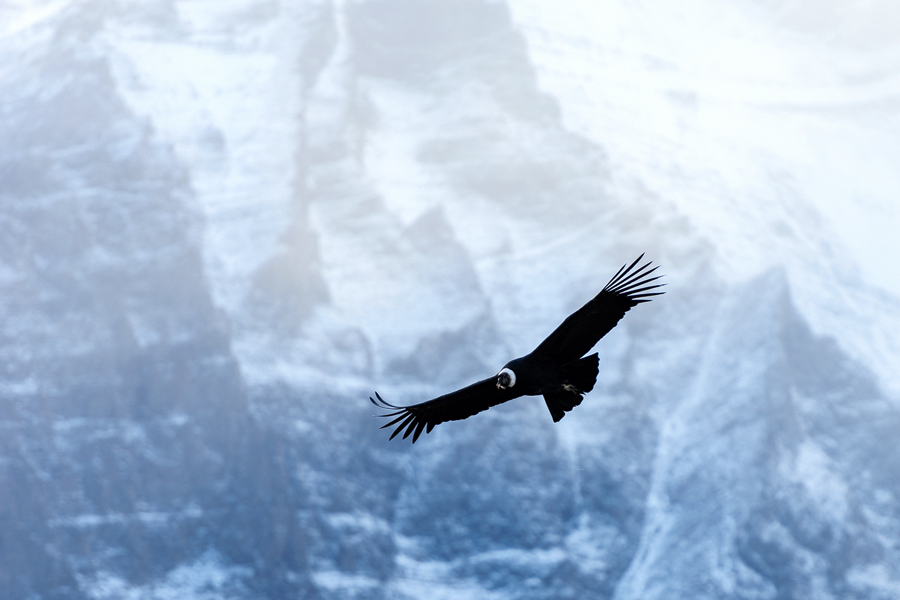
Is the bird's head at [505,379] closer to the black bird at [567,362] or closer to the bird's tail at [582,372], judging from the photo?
the black bird at [567,362]

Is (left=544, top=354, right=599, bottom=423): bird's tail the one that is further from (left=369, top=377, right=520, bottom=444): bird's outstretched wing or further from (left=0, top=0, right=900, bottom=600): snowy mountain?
(left=0, top=0, right=900, bottom=600): snowy mountain

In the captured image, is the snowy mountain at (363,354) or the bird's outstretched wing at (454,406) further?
the snowy mountain at (363,354)

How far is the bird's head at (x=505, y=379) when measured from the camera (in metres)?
27.4

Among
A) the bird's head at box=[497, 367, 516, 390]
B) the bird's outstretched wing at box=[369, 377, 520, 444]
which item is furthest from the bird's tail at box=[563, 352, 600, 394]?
the bird's outstretched wing at box=[369, 377, 520, 444]

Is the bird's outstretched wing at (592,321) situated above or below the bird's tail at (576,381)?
above

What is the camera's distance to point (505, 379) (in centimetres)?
2741

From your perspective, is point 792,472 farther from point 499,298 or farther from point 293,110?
point 293,110

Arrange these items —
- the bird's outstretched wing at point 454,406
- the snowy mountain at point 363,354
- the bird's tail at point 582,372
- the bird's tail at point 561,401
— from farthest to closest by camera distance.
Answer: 1. the snowy mountain at point 363,354
2. the bird's outstretched wing at point 454,406
3. the bird's tail at point 561,401
4. the bird's tail at point 582,372

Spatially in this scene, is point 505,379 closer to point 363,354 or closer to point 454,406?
point 454,406

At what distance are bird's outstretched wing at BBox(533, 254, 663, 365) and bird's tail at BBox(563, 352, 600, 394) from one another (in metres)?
0.27

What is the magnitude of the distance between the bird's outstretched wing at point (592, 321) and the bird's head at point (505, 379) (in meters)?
0.80

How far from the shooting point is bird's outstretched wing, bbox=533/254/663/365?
1070 inches

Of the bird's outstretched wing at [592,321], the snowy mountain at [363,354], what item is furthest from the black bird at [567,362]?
the snowy mountain at [363,354]

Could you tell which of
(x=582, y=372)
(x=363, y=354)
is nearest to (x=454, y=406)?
(x=582, y=372)
